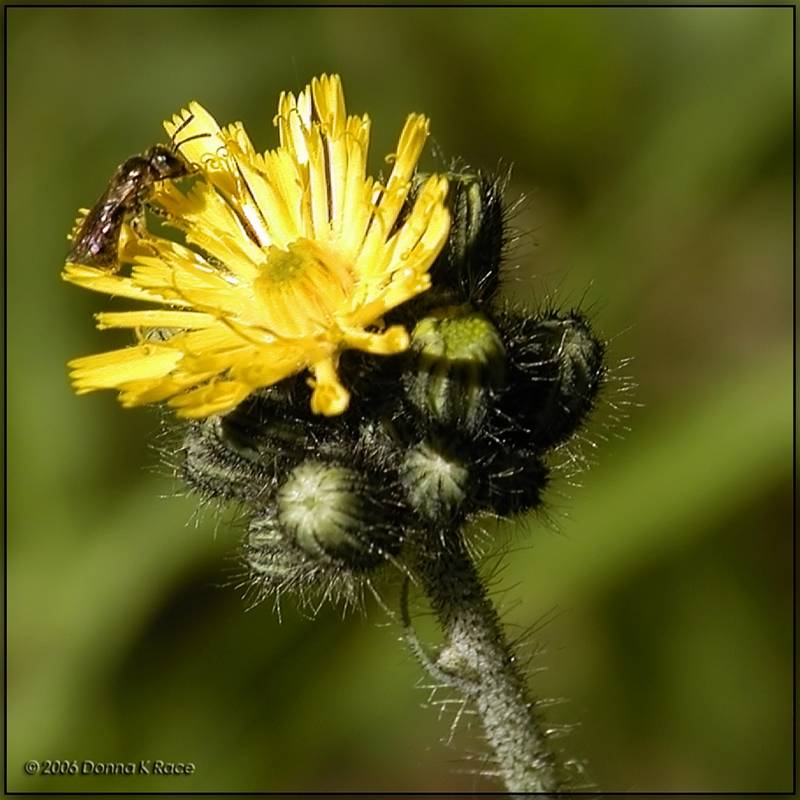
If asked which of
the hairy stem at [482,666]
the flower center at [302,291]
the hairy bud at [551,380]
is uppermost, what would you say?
the flower center at [302,291]

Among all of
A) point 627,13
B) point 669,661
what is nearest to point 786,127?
point 627,13

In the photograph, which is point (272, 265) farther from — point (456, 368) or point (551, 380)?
point (551, 380)

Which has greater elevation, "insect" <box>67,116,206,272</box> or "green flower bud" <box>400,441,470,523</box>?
"insect" <box>67,116,206,272</box>

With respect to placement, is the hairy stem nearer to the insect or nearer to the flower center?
the flower center

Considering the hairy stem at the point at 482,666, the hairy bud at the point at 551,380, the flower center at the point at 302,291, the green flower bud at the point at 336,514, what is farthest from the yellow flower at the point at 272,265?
the hairy stem at the point at 482,666

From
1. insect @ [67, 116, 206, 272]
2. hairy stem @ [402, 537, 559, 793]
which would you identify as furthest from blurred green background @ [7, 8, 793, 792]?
insect @ [67, 116, 206, 272]

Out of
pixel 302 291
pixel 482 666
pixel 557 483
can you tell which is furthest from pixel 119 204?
pixel 557 483

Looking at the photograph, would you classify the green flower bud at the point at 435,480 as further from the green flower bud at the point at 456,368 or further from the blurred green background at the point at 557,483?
the blurred green background at the point at 557,483
